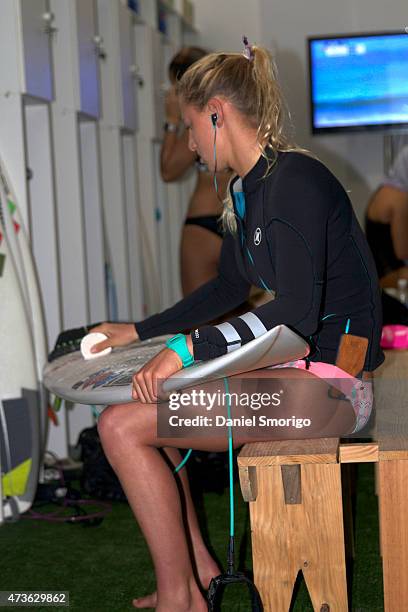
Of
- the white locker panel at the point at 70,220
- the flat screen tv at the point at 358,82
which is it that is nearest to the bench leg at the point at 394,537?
the white locker panel at the point at 70,220

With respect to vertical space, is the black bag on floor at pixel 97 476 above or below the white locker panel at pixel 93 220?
below

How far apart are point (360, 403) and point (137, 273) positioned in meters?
2.73

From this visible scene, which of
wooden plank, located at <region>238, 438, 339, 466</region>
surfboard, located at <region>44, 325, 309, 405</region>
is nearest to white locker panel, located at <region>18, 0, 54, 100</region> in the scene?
surfboard, located at <region>44, 325, 309, 405</region>

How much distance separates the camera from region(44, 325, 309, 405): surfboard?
1502 mm

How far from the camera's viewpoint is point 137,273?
4.31m

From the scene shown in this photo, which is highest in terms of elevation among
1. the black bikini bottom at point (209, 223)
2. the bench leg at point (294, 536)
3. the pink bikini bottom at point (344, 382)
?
the black bikini bottom at point (209, 223)

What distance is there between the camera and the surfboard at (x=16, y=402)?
2.62m

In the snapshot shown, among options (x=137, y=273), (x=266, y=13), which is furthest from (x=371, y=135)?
(x=137, y=273)

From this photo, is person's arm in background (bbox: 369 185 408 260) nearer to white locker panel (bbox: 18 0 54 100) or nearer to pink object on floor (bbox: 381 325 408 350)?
pink object on floor (bbox: 381 325 408 350)

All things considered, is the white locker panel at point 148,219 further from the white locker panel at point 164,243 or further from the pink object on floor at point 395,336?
the pink object on floor at point 395,336

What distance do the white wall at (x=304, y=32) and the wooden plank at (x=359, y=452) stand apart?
4.57m

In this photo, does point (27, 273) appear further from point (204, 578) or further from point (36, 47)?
point (204, 578)

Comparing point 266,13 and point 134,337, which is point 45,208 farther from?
point 266,13

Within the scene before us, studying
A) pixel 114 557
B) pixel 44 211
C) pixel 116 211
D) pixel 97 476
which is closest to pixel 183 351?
pixel 114 557
